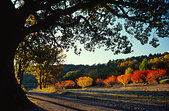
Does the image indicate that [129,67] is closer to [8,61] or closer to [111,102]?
[111,102]

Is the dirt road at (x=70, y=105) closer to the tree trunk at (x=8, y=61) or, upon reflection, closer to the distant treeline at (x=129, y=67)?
the tree trunk at (x=8, y=61)

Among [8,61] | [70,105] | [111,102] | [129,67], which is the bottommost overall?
[129,67]

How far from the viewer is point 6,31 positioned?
4.84 metres

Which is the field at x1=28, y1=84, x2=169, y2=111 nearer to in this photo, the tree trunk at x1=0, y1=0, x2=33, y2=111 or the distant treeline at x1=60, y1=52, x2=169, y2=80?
the tree trunk at x1=0, y1=0, x2=33, y2=111

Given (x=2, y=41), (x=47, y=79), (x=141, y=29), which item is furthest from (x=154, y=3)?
(x=47, y=79)

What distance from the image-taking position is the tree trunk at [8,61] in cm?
453

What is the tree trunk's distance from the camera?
14.9 ft

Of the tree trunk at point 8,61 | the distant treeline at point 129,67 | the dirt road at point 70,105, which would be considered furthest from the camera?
the distant treeline at point 129,67

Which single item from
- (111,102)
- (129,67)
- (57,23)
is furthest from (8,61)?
(129,67)

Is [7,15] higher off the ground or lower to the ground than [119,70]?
higher

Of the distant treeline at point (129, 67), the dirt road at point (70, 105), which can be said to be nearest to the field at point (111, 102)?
the dirt road at point (70, 105)

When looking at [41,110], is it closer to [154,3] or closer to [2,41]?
[2,41]

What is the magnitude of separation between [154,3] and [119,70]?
Answer: 6513 cm

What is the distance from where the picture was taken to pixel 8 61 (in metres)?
5.05
